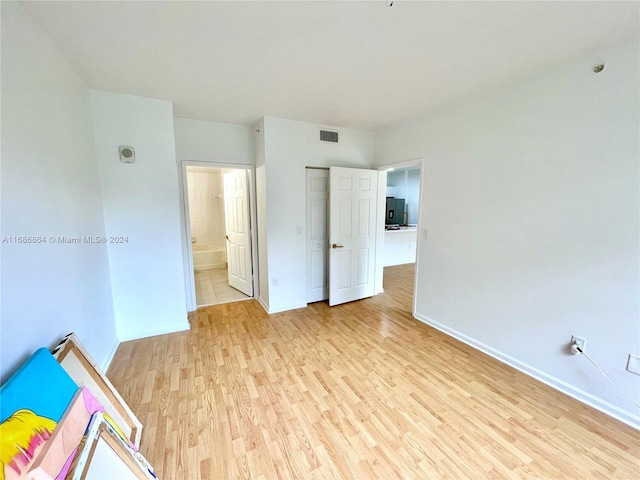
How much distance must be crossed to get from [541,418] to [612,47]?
2.49 meters

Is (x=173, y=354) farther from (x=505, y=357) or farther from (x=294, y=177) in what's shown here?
(x=505, y=357)

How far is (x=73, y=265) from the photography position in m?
1.77

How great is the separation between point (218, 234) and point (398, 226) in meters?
4.40

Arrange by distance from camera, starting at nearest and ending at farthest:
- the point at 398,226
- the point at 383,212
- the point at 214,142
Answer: the point at 214,142 → the point at 383,212 → the point at 398,226

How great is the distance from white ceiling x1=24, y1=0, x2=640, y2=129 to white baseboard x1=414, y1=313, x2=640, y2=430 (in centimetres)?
239

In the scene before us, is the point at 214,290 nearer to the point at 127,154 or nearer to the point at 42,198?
the point at 127,154

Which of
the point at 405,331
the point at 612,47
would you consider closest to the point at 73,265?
the point at 405,331

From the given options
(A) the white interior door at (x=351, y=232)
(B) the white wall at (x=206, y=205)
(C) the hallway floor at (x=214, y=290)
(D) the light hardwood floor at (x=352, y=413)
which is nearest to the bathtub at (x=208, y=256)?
(B) the white wall at (x=206, y=205)

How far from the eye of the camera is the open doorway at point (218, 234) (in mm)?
3715

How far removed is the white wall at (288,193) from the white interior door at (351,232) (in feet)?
1.10

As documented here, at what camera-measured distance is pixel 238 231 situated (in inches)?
158

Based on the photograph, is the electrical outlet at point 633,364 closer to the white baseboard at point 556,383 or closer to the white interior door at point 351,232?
the white baseboard at point 556,383

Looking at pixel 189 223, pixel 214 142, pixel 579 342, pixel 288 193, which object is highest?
pixel 214 142

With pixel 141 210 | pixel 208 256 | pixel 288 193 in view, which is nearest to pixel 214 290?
pixel 208 256
